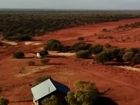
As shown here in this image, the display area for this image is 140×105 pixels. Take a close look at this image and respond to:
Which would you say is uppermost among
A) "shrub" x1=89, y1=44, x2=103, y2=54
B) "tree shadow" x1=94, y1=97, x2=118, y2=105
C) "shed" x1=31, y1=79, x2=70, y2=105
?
"shed" x1=31, y1=79, x2=70, y2=105

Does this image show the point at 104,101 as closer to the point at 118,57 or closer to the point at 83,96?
the point at 83,96

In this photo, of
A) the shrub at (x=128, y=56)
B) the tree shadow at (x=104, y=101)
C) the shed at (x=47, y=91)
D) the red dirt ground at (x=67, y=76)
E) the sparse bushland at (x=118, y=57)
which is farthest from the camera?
the shrub at (x=128, y=56)

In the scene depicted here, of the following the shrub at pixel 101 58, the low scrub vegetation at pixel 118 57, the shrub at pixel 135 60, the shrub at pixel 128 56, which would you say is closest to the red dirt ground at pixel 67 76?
the shrub at pixel 101 58

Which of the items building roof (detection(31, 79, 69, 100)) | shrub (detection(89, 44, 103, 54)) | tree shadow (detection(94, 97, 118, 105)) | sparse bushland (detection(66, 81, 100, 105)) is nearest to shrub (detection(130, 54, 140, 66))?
shrub (detection(89, 44, 103, 54))

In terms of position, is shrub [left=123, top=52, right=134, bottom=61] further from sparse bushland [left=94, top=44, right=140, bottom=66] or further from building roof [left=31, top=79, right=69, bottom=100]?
building roof [left=31, top=79, right=69, bottom=100]

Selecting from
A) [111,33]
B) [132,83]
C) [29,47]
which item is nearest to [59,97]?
[132,83]

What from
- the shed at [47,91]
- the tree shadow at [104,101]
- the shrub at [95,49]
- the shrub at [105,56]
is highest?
the shed at [47,91]

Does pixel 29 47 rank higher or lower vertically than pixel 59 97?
A: lower

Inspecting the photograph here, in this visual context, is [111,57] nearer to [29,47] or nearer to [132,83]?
[132,83]

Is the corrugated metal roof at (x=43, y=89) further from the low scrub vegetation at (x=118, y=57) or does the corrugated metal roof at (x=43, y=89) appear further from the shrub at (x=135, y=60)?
the shrub at (x=135, y=60)

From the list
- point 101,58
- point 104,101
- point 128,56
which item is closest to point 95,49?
point 101,58

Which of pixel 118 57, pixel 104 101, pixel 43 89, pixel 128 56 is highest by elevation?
pixel 43 89
